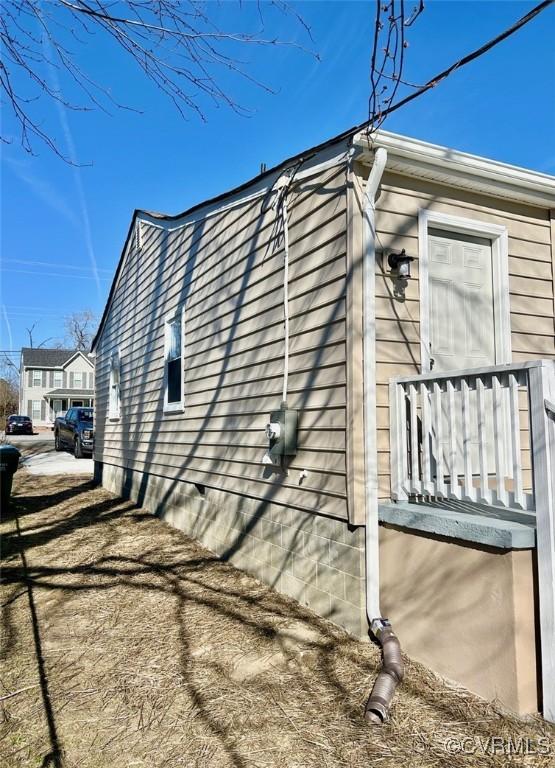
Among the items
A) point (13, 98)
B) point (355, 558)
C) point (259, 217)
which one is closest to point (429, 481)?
point (355, 558)

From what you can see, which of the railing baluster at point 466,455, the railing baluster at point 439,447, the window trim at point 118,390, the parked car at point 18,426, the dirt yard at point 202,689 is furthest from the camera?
the parked car at point 18,426

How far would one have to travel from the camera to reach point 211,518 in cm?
600

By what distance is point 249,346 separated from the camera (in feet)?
16.8

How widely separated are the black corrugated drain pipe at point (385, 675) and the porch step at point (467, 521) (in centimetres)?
65

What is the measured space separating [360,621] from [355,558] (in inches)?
15.8

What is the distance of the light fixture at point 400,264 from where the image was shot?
12.0 ft

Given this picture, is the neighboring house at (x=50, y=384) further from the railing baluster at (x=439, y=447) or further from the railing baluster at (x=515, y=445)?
the railing baluster at (x=515, y=445)

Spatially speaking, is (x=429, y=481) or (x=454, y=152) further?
(x=454, y=152)

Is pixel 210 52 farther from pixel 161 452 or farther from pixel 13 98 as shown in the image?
pixel 161 452

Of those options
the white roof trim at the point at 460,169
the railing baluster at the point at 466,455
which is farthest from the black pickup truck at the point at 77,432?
the railing baluster at the point at 466,455

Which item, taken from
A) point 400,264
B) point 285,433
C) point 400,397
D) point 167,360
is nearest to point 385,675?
point 400,397

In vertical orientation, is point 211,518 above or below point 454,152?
below

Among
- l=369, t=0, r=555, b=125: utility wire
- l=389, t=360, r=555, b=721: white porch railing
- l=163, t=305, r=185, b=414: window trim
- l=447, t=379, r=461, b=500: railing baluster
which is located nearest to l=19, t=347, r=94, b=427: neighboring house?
l=163, t=305, r=185, b=414: window trim

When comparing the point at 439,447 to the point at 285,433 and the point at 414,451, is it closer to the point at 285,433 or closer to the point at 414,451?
the point at 414,451
